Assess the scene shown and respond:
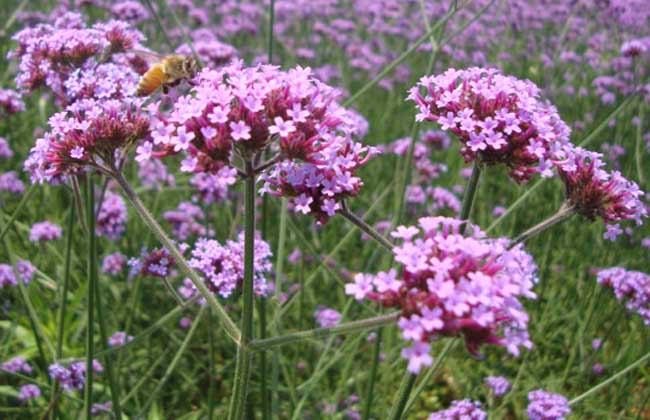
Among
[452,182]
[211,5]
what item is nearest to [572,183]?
[452,182]

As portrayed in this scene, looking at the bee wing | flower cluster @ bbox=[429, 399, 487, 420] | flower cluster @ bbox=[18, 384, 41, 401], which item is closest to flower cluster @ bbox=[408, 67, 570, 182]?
flower cluster @ bbox=[429, 399, 487, 420]

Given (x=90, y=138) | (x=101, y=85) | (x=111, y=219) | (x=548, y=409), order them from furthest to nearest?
(x=111, y=219), (x=548, y=409), (x=101, y=85), (x=90, y=138)

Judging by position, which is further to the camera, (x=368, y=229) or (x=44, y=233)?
(x=44, y=233)

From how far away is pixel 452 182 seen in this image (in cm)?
550

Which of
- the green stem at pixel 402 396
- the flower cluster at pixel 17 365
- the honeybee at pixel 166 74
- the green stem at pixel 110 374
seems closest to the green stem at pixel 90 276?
the green stem at pixel 110 374

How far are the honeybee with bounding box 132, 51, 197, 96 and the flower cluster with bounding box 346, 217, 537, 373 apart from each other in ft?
4.53

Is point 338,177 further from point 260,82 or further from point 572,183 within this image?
point 572,183

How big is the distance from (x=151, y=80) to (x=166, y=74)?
8 cm

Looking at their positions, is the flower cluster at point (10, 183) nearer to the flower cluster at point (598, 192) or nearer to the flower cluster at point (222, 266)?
the flower cluster at point (222, 266)

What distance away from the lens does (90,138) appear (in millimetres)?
1814

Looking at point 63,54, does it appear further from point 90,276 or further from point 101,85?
point 90,276

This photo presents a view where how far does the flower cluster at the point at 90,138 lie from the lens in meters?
1.82

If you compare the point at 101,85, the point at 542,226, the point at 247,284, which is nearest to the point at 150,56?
the point at 101,85

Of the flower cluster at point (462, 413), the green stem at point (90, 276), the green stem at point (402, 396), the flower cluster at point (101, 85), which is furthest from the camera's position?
the flower cluster at point (462, 413)
